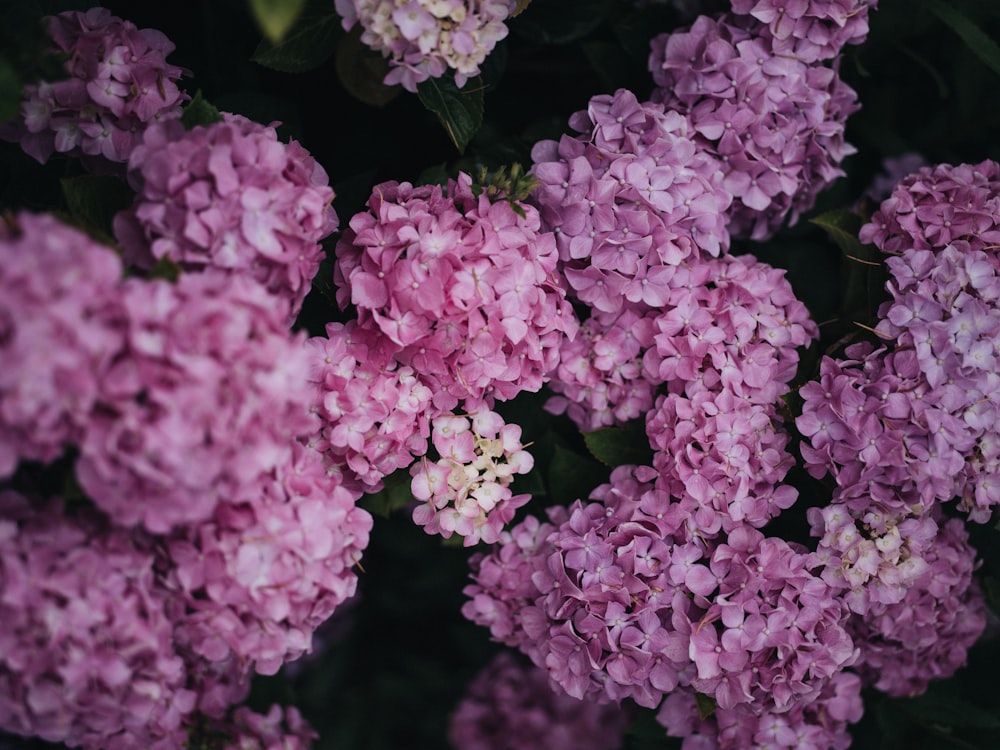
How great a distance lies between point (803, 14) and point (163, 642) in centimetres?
142

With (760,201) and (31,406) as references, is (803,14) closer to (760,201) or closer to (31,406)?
(760,201)

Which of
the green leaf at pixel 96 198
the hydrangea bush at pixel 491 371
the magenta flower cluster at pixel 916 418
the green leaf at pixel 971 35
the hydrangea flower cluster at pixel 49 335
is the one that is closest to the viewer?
the hydrangea flower cluster at pixel 49 335

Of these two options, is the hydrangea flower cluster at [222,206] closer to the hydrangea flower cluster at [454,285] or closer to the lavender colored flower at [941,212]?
the hydrangea flower cluster at [454,285]

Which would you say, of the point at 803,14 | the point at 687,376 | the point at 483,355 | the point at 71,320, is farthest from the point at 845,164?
the point at 71,320

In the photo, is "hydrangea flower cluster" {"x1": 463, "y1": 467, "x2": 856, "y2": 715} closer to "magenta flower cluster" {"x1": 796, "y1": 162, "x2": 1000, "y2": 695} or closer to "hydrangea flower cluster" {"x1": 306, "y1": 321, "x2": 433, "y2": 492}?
"magenta flower cluster" {"x1": 796, "y1": 162, "x2": 1000, "y2": 695}

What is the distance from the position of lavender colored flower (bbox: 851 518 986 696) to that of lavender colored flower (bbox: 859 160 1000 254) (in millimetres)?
507

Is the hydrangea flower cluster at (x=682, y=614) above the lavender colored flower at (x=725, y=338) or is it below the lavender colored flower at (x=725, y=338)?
below

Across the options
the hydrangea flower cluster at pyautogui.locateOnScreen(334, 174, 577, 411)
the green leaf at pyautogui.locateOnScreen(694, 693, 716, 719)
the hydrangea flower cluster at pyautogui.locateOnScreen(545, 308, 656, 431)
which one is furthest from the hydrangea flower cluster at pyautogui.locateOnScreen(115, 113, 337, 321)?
the green leaf at pyautogui.locateOnScreen(694, 693, 716, 719)

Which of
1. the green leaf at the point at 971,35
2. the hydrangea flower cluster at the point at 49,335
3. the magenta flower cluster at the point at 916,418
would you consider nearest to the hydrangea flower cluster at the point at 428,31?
the hydrangea flower cluster at the point at 49,335

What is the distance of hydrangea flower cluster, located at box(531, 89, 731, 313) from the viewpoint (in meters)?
1.36

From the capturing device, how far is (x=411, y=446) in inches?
53.1

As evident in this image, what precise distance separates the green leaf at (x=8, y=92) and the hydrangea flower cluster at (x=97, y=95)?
141mm

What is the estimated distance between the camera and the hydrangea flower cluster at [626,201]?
53.6 inches

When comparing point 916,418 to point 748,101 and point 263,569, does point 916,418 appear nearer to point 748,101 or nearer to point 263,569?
point 748,101
